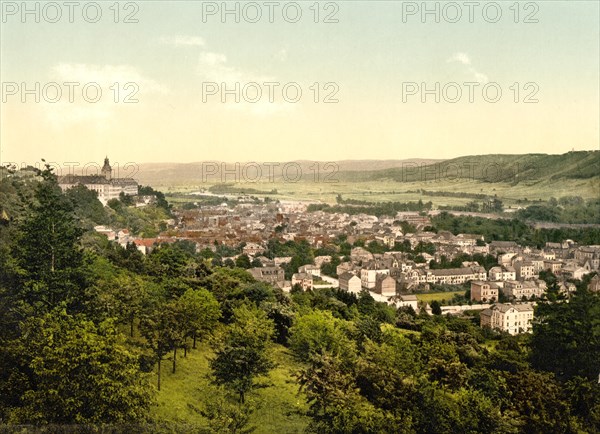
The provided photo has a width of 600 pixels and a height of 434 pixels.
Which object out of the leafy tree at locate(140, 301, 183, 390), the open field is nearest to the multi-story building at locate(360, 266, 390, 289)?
the open field

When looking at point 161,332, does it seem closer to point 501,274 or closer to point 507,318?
point 507,318

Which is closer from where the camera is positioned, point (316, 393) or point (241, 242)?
point (316, 393)

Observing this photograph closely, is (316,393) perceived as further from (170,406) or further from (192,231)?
(192,231)

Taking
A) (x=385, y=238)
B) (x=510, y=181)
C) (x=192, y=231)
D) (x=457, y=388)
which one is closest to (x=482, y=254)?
(x=385, y=238)

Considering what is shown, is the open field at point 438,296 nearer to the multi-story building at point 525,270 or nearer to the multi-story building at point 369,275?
the multi-story building at point 369,275

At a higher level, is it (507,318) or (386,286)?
(507,318)

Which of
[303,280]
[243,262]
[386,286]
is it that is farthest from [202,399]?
[386,286]
